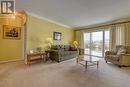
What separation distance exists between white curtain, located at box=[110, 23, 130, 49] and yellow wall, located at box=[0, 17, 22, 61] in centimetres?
550

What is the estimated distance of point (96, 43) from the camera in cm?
757

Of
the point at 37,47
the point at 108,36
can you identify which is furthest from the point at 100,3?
the point at 37,47

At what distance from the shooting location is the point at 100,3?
3.76 m

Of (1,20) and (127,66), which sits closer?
(127,66)

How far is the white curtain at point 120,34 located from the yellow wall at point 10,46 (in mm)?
5498

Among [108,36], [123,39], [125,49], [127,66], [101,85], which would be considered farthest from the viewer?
[108,36]

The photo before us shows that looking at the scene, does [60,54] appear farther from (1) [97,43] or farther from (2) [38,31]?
(1) [97,43]

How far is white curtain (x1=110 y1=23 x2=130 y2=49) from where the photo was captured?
18.6ft

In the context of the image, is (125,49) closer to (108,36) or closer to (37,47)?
(108,36)

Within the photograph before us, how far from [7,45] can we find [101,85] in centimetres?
481

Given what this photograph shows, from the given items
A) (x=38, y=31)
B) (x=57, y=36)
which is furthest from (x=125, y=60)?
(x=38, y=31)

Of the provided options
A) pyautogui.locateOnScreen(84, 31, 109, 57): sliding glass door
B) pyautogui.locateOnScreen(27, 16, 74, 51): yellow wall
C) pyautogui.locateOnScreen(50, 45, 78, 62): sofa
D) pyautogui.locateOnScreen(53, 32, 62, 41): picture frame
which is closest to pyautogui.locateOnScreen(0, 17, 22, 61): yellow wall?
pyautogui.locateOnScreen(27, 16, 74, 51): yellow wall

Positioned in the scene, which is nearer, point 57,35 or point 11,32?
point 11,32

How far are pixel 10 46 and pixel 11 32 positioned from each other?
741 mm
